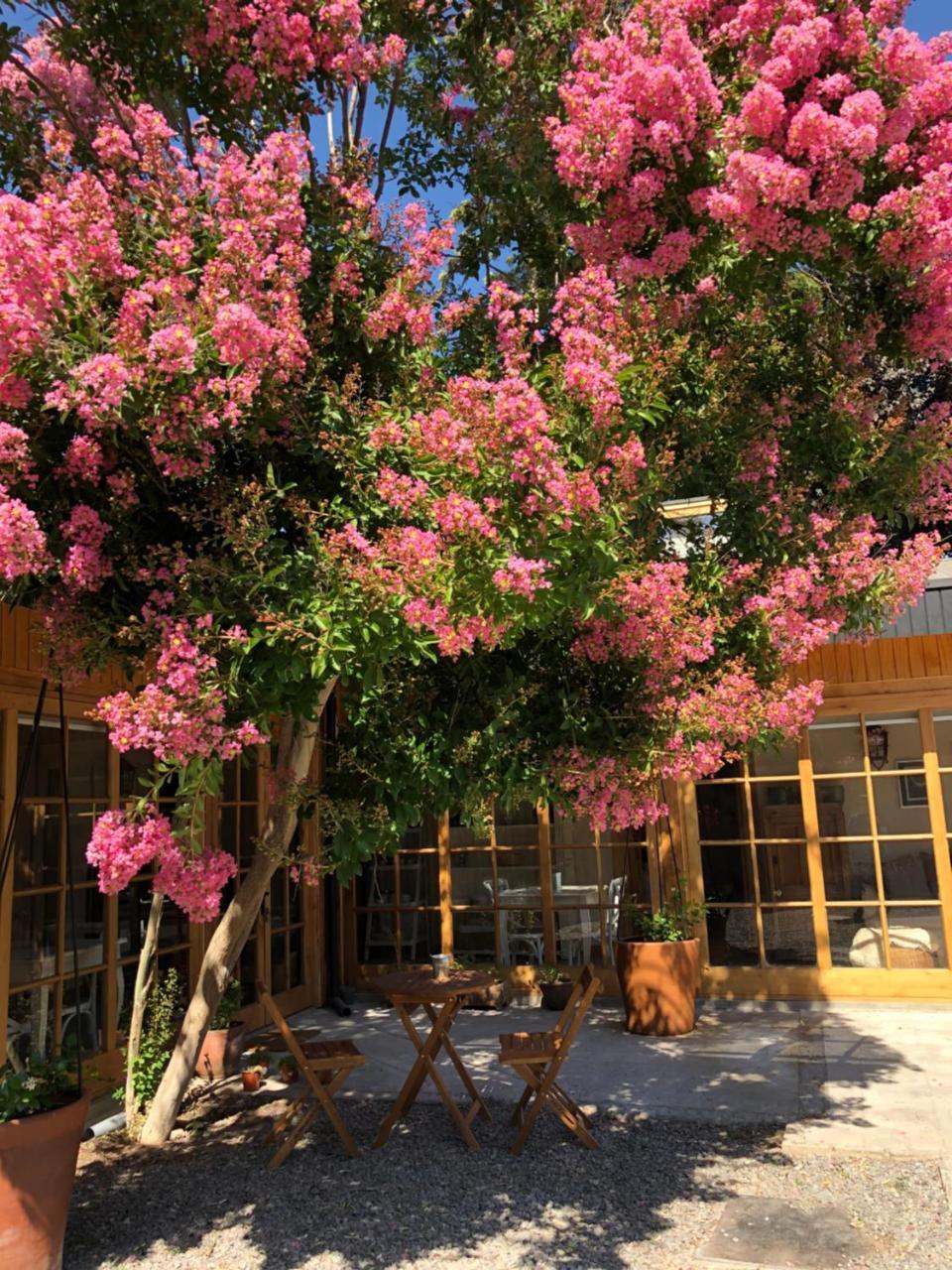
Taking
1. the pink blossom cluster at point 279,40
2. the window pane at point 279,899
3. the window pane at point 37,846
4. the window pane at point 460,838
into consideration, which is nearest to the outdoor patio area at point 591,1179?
the window pane at point 37,846

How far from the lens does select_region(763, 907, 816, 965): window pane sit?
7.61 metres

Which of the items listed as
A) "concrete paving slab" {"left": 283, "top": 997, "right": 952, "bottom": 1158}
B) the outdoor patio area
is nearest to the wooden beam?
"concrete paving slab" {"left": 283, "top": 997, "right": 952, "bottom": 1158}

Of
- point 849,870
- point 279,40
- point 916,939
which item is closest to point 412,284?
point 279,40

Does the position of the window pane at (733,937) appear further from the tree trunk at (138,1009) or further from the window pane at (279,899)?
the tree trunk at (138,1009)

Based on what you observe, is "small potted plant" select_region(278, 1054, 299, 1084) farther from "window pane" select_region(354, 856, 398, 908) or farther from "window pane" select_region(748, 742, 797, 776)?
"window pane" select_region(748, 742, 797, 776)

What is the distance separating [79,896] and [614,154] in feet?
14.9

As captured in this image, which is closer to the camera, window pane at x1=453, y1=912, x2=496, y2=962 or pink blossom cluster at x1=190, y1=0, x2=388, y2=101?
pink blossom cluster at x1=190, y1=0, x2=388, y2=101

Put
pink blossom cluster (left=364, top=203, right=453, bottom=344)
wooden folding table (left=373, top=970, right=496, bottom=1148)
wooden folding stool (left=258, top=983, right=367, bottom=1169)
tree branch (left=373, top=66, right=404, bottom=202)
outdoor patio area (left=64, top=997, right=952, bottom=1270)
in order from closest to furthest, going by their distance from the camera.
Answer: outdoor patio area (left=64, top=997, right=952, bottom=1270) < pink blossom cluster (left=364, top=203, right=453, bottom=344) < wooden folding stool (left=258, top=983, right=367, bottom=1169) < wooden folding table (left=373, top=970, right=496, bottom=1148) < tree branch (left=373, top=66, right=404, bottom=202)

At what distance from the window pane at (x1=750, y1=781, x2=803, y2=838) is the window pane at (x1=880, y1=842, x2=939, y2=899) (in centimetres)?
66

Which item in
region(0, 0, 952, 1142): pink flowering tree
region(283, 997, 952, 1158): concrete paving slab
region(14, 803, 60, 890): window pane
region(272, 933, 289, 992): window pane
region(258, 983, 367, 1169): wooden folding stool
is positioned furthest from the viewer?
region(272, 933, 289, 992): window pane

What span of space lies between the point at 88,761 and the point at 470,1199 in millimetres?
3162

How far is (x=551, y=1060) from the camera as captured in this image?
447 centimetres

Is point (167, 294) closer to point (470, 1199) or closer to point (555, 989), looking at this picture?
point (470, 1199)

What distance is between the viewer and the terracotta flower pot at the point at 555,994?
7656 mm
